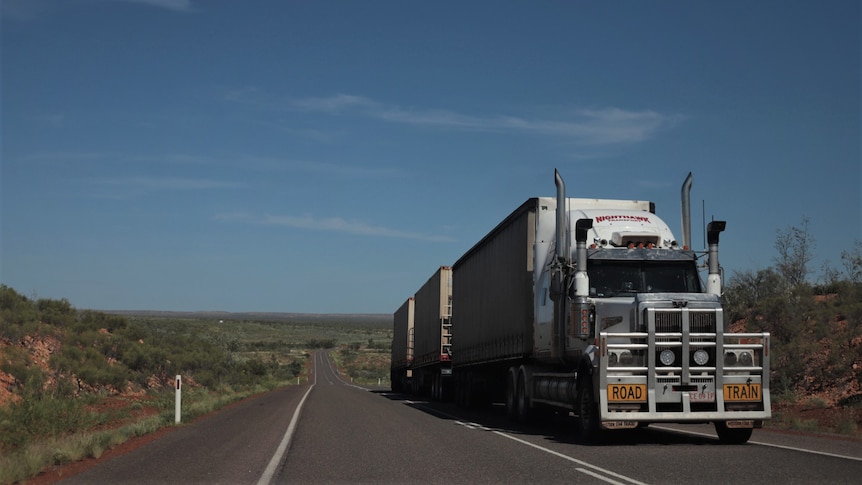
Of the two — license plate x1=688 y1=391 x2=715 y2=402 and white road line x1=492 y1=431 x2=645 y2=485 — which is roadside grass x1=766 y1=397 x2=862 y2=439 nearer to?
license plate x1=688 y1=391 x2=715 y2=402

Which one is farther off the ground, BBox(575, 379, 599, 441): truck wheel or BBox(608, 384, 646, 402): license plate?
BBox(608, 384, 646, 402): license plate

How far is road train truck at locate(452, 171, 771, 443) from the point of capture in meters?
14.7

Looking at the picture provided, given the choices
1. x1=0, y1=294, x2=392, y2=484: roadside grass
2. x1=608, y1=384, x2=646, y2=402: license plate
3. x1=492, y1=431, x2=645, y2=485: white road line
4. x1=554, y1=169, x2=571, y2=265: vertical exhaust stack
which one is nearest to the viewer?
x1=492, y1=431, x2=645, y2=485: white road line

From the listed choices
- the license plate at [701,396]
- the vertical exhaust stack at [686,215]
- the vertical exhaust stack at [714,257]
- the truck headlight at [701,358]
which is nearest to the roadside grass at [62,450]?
the license plate at [701,396]

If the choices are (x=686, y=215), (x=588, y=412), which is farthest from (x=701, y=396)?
(x=686, y=215)

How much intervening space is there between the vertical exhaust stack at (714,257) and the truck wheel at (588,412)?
9.58 ft

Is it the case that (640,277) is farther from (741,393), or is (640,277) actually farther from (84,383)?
(84,383)

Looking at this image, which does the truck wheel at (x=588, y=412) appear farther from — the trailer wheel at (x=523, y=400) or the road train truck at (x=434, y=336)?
the road train truck at (x=434, y=336)

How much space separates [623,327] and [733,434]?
2.72m

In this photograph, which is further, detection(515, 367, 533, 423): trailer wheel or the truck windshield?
detection(515, 367, 533, 423): trailer wheel

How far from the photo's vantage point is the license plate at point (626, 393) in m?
14.6

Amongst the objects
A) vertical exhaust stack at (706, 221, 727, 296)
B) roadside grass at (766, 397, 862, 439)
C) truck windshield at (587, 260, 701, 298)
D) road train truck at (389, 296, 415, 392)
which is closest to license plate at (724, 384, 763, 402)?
vertical exhaust stack at (706, 221, 727, 296)

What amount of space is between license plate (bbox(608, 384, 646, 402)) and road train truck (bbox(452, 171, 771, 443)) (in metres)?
0.02

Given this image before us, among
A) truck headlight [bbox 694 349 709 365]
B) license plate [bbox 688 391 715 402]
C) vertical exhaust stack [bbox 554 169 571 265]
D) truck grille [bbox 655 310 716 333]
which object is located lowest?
license plate [bbox 688 391 715 402]
